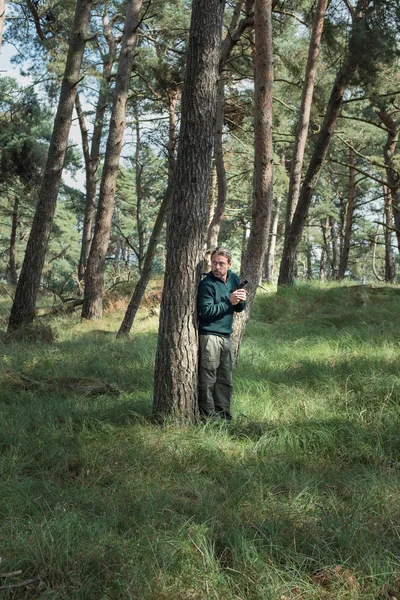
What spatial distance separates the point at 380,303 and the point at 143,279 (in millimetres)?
5765

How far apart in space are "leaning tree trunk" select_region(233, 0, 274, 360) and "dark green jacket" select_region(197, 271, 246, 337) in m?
1.59

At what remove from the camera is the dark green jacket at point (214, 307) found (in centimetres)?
502

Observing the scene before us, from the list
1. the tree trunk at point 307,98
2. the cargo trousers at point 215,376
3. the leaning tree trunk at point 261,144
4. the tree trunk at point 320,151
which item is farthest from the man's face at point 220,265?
the tree trunk at point 307,98

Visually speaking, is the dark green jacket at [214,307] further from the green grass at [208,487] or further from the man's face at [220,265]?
the green grass at [208,487]

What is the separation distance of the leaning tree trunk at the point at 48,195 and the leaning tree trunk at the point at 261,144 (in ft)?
14.8

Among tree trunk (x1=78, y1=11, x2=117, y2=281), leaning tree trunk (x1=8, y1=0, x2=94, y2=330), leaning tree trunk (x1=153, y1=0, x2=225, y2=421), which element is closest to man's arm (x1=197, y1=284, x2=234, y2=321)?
leaning tree trunk (x1=153, y1=0, x2=225, y2=421)

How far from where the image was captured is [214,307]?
16.4 ft

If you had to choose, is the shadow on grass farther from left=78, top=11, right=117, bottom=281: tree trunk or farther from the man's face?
left=78, top=11, right=117, bottom=281: tree trunk

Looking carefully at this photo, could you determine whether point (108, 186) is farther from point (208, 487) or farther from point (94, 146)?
point (208, 487)

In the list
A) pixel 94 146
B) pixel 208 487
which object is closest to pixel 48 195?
pixel 208 487

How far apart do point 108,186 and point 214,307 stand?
8147 mm

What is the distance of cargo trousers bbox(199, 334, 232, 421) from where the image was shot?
16.6 ft

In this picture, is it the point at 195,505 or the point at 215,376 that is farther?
the point at 215,376

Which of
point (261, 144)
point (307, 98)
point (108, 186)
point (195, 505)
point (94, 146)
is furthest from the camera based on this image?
point (94, 146)
